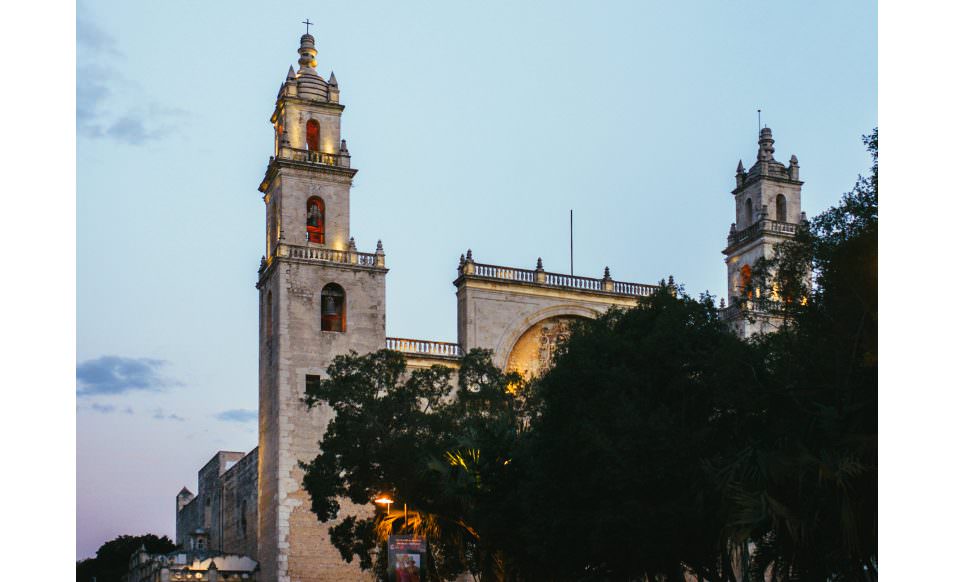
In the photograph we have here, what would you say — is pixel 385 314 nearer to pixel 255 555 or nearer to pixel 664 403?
pixel 255 555

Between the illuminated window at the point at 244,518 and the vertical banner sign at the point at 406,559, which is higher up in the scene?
the vertical banner sign at the point at 406,559

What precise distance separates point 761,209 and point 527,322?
1198cm

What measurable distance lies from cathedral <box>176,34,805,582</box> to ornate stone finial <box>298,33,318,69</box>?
2.3 inches

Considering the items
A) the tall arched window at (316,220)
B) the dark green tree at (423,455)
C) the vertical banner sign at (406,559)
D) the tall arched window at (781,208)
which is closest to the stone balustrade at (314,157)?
the tall arched window at (316,220)

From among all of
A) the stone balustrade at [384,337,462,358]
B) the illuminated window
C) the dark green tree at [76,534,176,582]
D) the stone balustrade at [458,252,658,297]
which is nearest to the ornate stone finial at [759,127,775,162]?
the stone balustrade at [458,252,658,297]

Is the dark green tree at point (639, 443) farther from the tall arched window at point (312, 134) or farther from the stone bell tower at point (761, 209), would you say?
the stone bell tower at point (761, 209)

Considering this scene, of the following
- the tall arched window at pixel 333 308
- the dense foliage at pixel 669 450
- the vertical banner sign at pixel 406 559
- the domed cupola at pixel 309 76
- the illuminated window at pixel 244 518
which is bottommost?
the illuminated window at pixel 244 518

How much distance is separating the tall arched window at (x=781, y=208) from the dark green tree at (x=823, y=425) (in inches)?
1252

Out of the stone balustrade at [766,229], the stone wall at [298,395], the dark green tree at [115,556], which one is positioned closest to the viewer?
the stone wall at [298,395]

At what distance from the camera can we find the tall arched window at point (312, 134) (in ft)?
167

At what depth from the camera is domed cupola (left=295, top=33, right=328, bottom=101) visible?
5066 centimetres

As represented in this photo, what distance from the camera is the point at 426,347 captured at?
5034 cm

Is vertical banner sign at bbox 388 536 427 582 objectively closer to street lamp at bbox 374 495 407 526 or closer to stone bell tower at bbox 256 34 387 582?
street lamp at bbox 374 495 407 526
